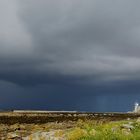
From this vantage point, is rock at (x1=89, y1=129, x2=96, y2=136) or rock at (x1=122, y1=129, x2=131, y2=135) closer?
rock at (x1=89, y1=129, x2=96, y2=136)

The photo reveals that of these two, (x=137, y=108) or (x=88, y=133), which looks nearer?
(x=88, y=133)

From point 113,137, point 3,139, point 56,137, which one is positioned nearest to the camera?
point 113,137

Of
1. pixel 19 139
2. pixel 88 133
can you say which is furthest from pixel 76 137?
pixel 19 139

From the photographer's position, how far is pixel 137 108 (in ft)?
571

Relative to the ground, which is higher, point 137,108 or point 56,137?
point 137,108

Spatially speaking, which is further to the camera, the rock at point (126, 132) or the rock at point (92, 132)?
the rock at point (126, 132)

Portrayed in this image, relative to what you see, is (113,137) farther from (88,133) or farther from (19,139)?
(19,139)

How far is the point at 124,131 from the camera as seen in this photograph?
83.5 ft

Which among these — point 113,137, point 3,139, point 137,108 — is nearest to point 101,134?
point 113,137

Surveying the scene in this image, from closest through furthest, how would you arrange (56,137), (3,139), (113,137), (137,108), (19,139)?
1. (113,137)
2. (56,137)
3. (19,139)
4. (3,139)
5. (137,108)

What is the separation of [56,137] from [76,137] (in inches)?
98.6

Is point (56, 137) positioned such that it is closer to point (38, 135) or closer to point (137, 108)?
point (38, 135)

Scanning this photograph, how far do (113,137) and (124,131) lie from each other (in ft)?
11.5

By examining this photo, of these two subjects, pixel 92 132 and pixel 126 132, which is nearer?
pixel 92 132
